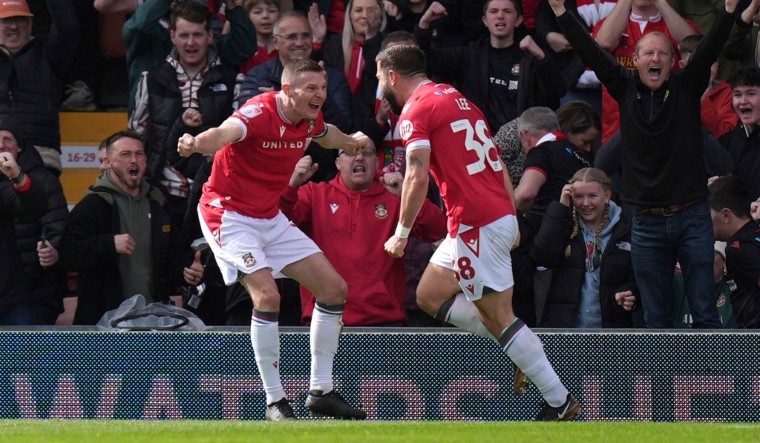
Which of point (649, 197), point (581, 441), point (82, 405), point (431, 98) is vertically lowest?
point (82, 405)

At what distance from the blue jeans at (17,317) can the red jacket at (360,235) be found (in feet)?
6.84

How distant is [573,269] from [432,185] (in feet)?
5.13

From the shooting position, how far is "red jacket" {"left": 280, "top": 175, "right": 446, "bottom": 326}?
27.9 ft

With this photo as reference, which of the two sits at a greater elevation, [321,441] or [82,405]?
[321,441]

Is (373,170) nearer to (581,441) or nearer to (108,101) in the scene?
(581,441)

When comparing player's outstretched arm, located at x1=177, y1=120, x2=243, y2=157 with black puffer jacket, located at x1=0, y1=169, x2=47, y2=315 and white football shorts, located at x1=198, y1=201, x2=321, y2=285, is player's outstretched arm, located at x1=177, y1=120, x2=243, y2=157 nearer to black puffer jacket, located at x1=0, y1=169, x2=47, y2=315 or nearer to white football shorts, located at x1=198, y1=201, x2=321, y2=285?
white football shorts, located at x1=198, y1=201, x2=321, y2=285

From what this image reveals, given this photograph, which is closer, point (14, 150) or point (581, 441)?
point (581, 441)

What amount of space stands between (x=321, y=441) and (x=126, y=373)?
2639 mm

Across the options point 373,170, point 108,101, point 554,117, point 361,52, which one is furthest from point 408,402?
point 108,101

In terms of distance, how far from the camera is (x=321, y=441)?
19.1 ft

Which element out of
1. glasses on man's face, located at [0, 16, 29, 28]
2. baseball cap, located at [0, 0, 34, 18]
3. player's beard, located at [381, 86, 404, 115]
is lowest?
player's beard, located at [381, 86, 404, 115]

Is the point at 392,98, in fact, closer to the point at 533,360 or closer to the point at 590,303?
the point at 533,360

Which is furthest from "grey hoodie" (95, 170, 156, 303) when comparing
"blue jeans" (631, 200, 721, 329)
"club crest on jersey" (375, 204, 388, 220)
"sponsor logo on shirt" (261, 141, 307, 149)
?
"blue jeans" (631, 200, 721, 329)

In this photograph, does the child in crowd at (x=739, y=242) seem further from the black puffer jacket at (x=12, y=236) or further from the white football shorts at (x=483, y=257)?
the black puffer jacket at (x=12, y=236)
